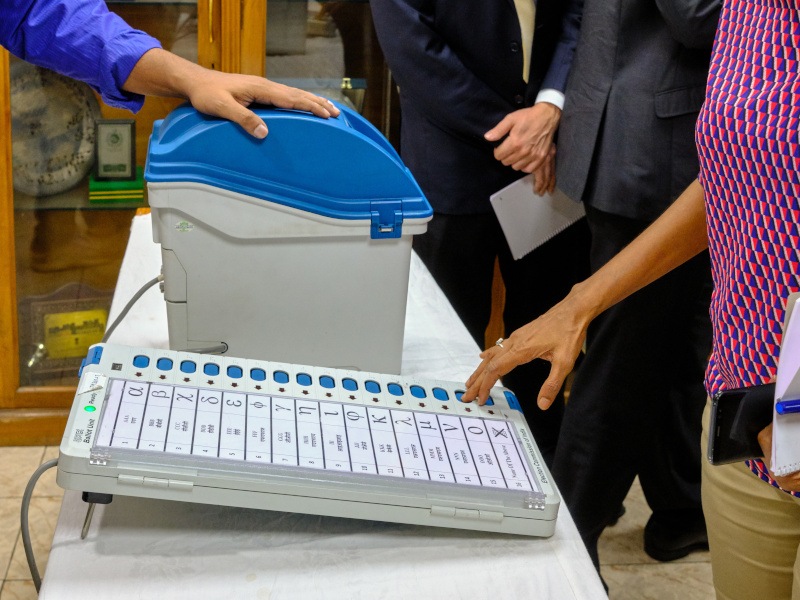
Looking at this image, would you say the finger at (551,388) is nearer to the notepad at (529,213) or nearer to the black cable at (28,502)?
the black cable at (28,502)

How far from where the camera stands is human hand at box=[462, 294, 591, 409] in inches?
37.4

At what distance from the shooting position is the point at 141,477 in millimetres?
750

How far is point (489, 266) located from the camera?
1888 mm

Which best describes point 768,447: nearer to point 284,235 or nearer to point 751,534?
point 751,534

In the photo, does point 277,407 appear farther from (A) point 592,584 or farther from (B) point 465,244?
(B) point 465,244

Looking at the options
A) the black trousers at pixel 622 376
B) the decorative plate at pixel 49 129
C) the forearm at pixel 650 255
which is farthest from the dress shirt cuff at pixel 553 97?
the decorative plate at pixel 49 129

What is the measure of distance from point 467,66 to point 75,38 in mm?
809

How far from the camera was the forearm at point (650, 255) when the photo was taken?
1032 millimetres

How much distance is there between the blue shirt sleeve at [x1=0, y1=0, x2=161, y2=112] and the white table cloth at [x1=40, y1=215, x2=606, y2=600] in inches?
21.8

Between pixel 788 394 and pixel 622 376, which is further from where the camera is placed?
pixel 622 376

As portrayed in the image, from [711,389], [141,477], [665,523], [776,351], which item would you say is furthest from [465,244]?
[141,477]

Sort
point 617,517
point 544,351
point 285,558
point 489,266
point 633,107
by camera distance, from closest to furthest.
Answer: point 285,558 < point 544,351 < point 633,107 < point 489,266 < point 617,517

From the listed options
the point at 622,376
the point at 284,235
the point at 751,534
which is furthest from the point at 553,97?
the point at 751,534

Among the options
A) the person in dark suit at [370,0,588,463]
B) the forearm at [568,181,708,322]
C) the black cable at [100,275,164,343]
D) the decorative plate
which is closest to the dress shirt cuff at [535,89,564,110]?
the person in dark suit at [370,0,588,463]
